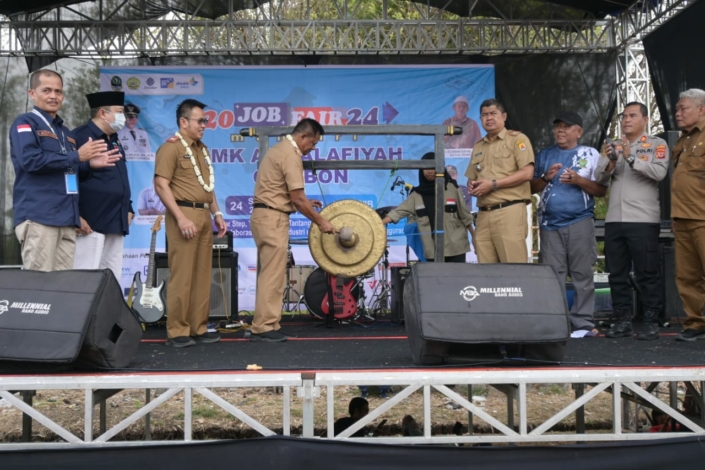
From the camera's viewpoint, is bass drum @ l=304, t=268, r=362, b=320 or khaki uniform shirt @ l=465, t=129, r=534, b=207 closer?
khaki uniform shirt @ l=465, t=129, r=534, b=207

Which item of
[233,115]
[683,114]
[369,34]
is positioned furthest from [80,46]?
[683,114]

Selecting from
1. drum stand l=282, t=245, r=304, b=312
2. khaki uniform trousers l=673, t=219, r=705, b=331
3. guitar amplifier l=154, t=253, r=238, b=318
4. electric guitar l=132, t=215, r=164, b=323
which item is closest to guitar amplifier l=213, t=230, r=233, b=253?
guitar amplifier l=154, t=253, r=238, b=318

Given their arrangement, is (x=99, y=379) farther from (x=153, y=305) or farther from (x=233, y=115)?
(x=233, y=115)

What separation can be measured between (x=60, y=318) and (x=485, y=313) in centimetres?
201

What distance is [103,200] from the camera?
15.4 feet

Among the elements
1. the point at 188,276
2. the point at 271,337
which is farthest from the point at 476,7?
the point at 188,276

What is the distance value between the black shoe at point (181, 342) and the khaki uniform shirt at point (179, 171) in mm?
919

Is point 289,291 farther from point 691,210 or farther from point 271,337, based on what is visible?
point 691,210

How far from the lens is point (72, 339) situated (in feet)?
10.1

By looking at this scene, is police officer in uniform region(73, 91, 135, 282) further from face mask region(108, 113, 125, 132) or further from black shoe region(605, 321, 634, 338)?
black shoe region(605, 321, 634, 338)

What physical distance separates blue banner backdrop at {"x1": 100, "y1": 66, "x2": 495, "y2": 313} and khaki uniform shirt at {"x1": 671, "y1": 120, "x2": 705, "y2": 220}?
410 cm

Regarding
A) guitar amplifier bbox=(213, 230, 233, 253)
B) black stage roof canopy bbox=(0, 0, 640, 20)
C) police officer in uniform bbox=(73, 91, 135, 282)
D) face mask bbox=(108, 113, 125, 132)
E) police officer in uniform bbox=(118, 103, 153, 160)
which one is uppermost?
black stage roof canopy bbox=(0, 0, 640, 20)

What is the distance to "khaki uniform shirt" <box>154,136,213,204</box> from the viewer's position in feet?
14.7

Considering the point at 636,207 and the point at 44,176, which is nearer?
the point at 44,176
